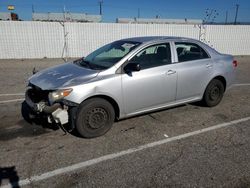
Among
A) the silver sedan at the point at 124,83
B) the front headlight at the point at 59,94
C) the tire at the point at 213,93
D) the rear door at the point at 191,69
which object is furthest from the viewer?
the tire at the point at 213,93

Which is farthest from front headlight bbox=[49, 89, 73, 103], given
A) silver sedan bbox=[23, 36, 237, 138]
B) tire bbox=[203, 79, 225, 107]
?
tire bbox=[203, 79, 225, 107]

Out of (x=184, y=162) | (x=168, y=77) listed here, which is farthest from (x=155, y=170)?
(x=168, y=77)

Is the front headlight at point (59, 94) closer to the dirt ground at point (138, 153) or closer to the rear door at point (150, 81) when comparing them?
the dirt ground at point (138, 153)

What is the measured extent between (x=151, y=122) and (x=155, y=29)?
12.5 metres

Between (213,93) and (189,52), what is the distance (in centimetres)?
121

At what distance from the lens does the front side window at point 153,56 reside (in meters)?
4.33

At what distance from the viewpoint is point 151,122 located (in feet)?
15.2

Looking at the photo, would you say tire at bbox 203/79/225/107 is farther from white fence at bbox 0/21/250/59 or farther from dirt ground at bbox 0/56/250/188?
white fence at bbox 0/21/250/59

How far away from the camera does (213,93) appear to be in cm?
548

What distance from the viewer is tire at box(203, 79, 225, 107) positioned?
5355mm

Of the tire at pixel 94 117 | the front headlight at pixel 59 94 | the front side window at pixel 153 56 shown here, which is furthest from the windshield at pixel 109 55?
the front headlight at pixel 59 94

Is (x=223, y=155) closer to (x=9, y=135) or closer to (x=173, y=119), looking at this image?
(x=173, y=119)

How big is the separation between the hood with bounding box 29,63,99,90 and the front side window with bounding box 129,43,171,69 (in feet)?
2.87

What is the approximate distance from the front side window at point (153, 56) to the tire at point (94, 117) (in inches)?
38.6
